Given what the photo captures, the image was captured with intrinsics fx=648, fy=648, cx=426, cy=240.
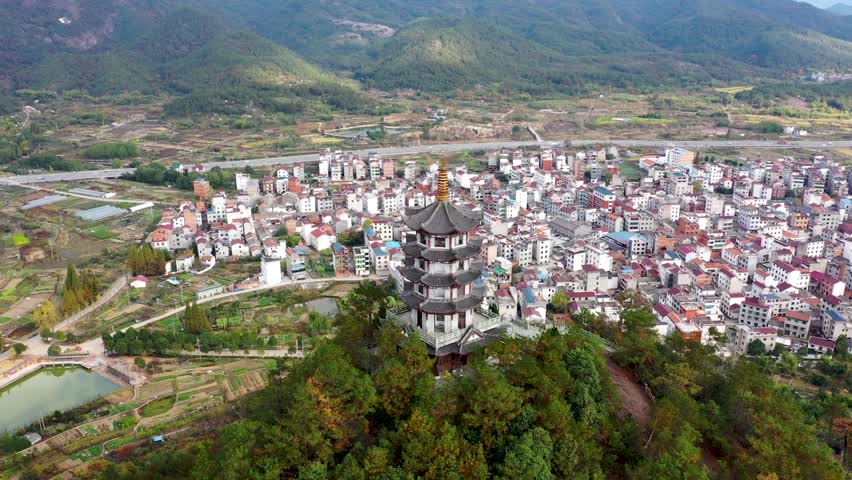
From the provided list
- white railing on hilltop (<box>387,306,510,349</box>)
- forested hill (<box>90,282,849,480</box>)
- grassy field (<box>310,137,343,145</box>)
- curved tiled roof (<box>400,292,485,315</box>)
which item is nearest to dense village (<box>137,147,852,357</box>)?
white railing on hilltop (<box>387,306,510,349</box>)

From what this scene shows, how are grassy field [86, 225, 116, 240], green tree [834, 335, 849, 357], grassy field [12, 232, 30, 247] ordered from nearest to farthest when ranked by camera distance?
green tree [834, 335, 849, 357], grassy field [12, 232, 30, 247], grassy field [86, 225, 116, 240]

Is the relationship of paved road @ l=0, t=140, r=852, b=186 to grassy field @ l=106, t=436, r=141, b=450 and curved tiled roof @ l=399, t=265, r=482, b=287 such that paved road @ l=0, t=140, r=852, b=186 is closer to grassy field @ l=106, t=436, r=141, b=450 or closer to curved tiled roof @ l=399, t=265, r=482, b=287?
grassy field @ l=106, t=436, r=141, b=450

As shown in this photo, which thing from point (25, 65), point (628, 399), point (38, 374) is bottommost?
point (38, 374)

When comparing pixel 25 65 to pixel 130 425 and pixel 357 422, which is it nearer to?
pixel 130 425

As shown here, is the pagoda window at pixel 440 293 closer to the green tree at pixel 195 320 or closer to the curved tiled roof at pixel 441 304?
the curved tiled roof at pixel 441 304

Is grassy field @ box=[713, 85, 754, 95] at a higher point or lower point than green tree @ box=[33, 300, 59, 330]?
higher

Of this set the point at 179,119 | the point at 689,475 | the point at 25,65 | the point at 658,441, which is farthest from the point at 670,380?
the point at 25,65

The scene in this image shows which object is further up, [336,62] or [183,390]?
[336,62]
